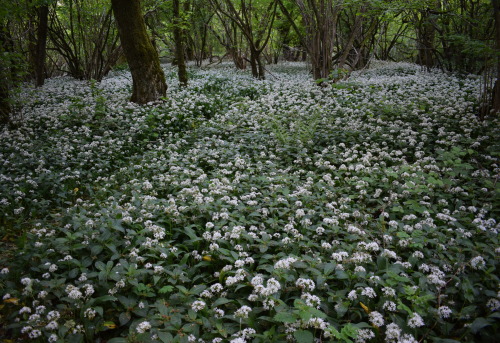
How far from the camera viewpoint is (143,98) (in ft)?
33.1

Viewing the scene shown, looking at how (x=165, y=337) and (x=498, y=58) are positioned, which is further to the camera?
(x=498, y=58)

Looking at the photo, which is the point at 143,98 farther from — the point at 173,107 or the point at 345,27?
the point at 345,27

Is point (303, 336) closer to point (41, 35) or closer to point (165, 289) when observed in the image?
point (165, 289)

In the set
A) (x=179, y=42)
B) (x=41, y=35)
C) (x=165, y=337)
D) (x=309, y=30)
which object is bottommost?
(x=165, y=337)

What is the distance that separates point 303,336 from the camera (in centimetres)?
238

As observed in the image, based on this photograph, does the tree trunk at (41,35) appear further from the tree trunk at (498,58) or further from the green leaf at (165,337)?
the tree trunk at (498,58)

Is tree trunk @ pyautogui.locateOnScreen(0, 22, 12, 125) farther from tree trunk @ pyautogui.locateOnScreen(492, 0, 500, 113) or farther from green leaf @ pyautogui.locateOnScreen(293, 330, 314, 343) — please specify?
tree trunk @ pyautogui.locateOnScreen(492, 0, 500, 113)

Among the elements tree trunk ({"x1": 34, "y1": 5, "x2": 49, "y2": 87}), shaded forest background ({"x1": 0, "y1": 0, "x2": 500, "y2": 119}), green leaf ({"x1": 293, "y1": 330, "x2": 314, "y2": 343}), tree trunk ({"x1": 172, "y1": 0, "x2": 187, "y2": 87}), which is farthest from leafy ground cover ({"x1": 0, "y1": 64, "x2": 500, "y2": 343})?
tree trunk ({"x1": 34, "y1": 5, "x2": 49, "y2": 87})

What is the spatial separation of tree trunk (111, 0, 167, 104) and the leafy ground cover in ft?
8.25

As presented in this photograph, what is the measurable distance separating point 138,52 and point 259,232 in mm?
7917

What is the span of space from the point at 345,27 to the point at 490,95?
1522cm

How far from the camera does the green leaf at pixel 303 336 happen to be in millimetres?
2348

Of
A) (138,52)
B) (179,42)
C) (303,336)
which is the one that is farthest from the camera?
(179,42)

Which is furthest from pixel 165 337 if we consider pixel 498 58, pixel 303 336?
pixel 498 58
